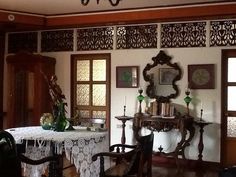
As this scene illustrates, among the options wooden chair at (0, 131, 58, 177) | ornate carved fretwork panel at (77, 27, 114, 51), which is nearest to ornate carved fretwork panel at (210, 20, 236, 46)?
ornate carved fretwork panel at (77, 27, 114, 51)

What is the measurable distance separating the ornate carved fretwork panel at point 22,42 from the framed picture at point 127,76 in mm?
1977

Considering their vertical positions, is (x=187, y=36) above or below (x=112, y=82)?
above

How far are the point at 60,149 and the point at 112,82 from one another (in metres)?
3.28

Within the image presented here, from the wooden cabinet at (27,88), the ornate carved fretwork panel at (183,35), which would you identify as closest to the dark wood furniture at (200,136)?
the ornate carved fretwork panel at (183,35)

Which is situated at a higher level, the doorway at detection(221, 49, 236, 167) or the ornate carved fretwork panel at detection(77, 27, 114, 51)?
the ornate carved fretwork panel at detection(77, 27, 114, 51)

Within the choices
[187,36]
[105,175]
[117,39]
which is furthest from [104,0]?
[105,175]

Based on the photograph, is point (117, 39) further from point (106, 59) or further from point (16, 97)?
point (16, 97)

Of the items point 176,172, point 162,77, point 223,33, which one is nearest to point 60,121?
point 176,172

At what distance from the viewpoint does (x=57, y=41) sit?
7.17 metres

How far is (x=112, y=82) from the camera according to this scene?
21.9ft

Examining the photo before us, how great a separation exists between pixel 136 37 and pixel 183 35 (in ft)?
2.85

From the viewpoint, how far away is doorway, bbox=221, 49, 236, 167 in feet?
19.3

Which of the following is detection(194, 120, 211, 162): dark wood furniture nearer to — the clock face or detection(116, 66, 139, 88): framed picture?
the clock face

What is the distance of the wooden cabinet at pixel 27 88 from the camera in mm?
6703
